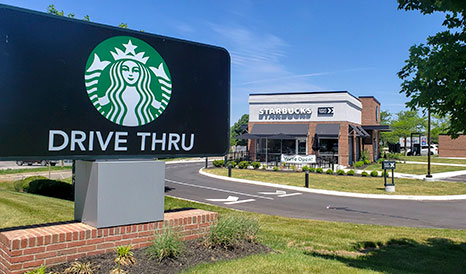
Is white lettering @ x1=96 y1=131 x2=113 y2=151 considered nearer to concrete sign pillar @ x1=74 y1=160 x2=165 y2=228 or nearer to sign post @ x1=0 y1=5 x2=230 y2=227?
sign post @ x1=0 y1=5 x2=230 y2=227

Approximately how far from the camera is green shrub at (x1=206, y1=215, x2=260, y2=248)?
575cm

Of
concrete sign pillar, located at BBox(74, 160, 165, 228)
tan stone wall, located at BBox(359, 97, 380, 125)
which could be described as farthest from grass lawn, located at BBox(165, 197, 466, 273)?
tan stone wall, located at BBox(359, 97, 380, 125)

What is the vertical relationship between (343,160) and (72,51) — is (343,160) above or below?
below

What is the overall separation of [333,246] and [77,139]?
5.48 meters

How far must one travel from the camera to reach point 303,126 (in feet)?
113

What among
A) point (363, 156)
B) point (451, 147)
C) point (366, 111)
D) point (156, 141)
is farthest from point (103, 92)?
point (451, 147)

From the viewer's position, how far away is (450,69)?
5902 mm

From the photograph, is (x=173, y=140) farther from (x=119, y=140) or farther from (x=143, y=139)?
(x=119, y=140)

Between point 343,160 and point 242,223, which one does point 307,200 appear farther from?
point 343,160

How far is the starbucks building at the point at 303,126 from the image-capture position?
33719mm

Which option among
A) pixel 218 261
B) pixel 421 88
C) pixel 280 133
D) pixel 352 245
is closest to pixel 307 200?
pixel 352 245

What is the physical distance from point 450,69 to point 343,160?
28.7 meters

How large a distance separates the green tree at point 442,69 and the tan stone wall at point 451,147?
56928 millimetres

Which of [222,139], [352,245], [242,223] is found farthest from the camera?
[352,245]
